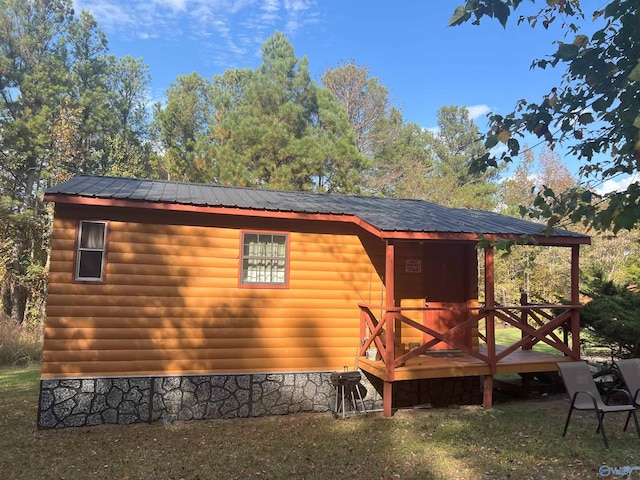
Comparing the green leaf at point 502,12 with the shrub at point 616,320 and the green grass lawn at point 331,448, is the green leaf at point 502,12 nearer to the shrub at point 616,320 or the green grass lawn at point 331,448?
the green grass lawn at point 331,448

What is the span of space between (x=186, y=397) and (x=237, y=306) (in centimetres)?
161

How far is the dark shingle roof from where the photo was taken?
273 inches

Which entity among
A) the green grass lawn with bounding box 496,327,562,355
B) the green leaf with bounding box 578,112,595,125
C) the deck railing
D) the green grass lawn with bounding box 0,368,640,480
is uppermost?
the green leaf with bounding box 578,112,595,125

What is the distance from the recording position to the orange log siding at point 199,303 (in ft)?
22.2

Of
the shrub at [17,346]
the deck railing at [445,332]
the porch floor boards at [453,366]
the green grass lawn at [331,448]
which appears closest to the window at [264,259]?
the deck railing at [445,332]

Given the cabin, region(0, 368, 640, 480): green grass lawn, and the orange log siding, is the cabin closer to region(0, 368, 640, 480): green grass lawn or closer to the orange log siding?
the orange log siding

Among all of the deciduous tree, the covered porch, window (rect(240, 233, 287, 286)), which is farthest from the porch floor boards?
the deciduous tree

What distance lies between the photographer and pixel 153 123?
83.4ft

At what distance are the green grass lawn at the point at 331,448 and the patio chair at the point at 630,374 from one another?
583 mm

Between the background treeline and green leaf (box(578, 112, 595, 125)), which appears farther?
the background treeline

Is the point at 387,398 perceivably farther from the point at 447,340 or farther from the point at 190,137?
the point at 190,137

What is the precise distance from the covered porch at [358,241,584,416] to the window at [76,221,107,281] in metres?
4.29

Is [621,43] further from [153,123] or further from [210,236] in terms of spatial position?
[153,123]

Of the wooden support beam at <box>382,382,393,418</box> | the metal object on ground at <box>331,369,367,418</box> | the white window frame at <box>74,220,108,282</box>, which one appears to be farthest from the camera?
the metal object on ground at <box>331,369,367,418</box>
